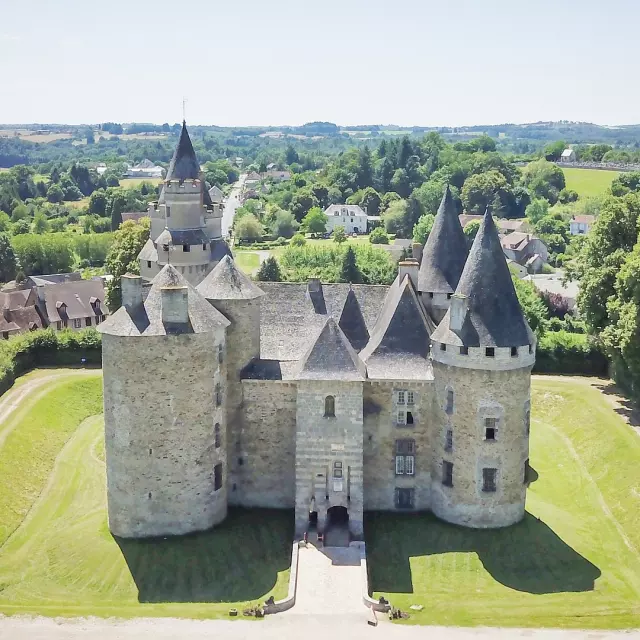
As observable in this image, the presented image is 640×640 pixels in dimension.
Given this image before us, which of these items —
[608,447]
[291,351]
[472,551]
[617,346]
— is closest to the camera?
[472,551]

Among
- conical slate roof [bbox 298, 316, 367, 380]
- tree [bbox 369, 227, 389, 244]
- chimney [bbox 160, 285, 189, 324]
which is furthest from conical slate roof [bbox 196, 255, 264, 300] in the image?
tree [bbox 369, 227, 389, 244]

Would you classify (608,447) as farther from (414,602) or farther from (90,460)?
(90,460)

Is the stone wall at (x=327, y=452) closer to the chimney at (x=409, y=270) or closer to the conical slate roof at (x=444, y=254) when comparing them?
the chimney at (x=409, y=270)

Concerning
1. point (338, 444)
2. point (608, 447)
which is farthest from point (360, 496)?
point (608, 447)

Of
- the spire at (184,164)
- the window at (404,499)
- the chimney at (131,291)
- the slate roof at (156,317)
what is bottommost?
the window at (404,499)

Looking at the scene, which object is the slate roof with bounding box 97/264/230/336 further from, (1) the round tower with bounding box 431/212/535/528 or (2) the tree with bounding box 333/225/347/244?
(2) the tree with bounding box 333/225/347/244

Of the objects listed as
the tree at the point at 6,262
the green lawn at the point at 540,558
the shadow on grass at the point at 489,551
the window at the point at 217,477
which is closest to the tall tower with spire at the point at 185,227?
the window at the point at 217,477
